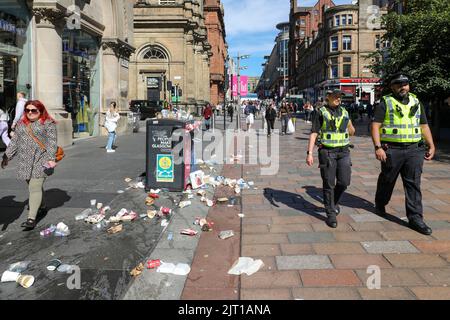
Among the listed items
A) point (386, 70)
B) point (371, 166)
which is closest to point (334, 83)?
point (386, 70)

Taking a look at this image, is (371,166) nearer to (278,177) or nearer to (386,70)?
(278,177)

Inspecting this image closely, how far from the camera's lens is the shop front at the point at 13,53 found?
1238 centimetres

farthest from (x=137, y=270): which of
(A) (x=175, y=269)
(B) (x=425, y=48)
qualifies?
(B) (x=425, y=48)

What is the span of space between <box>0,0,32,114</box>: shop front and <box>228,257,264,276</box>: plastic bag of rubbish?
34.6ft

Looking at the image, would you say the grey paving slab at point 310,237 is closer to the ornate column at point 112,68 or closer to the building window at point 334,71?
the ornate column at point 112,68

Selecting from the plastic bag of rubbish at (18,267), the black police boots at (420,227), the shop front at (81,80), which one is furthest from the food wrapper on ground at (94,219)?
the shop front at (81,80)

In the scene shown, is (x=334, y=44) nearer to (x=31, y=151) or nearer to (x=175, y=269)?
(x=31, y=151)

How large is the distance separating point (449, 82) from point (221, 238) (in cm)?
1311

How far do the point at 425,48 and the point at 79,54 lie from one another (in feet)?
42.1

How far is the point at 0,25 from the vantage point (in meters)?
12.3

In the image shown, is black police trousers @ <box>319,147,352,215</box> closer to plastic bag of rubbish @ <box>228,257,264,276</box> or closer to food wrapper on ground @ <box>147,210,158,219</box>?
plastic bag of rubbish @ <box>228,257,264,276</box>

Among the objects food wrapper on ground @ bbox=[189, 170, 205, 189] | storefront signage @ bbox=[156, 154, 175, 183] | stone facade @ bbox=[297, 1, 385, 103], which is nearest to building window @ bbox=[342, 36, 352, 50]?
stone facade @ bbox=[297, 1, 385, 103]

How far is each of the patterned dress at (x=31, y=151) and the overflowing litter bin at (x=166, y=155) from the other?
77.4 inches

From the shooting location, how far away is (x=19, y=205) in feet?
20.8
